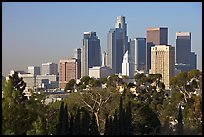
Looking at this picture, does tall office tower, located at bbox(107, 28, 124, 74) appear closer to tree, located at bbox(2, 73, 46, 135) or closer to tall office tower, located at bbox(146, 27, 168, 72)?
tall office tower, located at bbox(146, 27, 168, 72)

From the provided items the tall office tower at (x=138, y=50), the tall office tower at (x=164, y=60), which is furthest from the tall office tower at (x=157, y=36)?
the tall office tower at (x=164, y=60)

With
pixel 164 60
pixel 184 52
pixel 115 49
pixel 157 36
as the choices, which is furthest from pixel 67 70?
pixel 184 52

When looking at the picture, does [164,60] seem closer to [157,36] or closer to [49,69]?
[157,36]

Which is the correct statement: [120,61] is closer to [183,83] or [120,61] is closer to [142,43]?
[142,43]

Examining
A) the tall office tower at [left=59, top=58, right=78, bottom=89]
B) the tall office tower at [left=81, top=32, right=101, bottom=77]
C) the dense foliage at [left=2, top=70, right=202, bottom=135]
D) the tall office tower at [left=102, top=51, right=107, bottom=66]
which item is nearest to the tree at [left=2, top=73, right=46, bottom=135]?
the dense foliage at [left=2, top=70, right=202, bottom=135]

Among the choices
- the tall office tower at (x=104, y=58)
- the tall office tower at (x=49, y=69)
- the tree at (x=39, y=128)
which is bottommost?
the tall office tower at (x=49, y=69)

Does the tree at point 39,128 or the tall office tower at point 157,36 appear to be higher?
the tall office tower at point 157,36

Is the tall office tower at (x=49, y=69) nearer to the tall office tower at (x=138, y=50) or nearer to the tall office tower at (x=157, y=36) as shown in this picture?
the tall office tower at (x=138, y=50)
